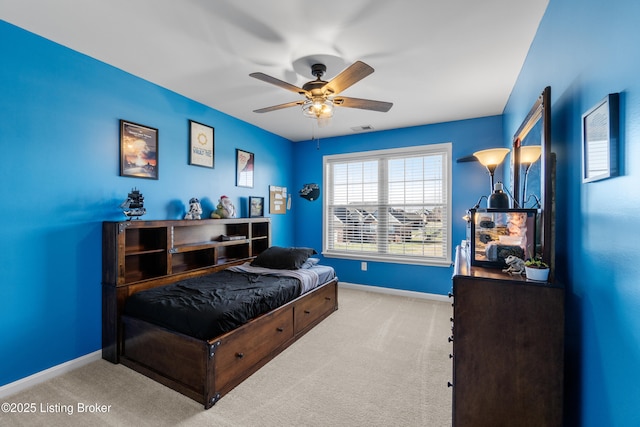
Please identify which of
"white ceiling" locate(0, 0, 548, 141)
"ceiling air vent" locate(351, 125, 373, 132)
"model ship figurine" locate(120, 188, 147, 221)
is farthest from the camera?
"ceiling air vent" locate(351, 125, 373, 132)

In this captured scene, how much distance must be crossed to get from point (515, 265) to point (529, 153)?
90cm

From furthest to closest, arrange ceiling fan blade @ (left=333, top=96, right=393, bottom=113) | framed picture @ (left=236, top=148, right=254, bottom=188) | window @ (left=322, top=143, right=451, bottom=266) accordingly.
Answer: window @ (left=322, top=143, right=451, bottom=266)
framed picture @ (left=236, top=148, right=254, bottom=188)
ceiling fan blade @ (left=333, top=96, right=393, bottom=113)

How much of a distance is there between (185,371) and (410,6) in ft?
9.71

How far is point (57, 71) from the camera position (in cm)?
228

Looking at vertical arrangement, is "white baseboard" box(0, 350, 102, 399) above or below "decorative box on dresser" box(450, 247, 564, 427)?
below

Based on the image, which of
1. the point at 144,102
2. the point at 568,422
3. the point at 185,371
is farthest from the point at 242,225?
the point at 568,422

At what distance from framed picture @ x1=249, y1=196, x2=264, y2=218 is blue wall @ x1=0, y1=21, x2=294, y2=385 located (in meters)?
1.42

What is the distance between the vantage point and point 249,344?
7.36ft

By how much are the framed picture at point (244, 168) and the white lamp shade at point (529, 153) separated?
11.0ft

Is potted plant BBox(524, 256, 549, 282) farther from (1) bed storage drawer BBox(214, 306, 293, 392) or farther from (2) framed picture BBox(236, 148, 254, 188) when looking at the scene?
(2) framed picture BBox(236, 148, 254, 188)

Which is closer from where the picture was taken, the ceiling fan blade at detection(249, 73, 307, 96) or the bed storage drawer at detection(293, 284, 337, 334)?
the ceiling fan blade at detection(249, 73, 307, 96)

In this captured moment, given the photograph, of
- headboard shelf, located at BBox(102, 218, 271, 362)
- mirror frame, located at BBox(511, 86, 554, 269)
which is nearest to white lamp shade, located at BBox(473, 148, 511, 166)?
mirror frame, located at BBox(511, 86, 554, 269)

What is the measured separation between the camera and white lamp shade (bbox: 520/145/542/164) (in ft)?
5.66

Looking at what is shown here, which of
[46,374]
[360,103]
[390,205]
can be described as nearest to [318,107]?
[360,103]
